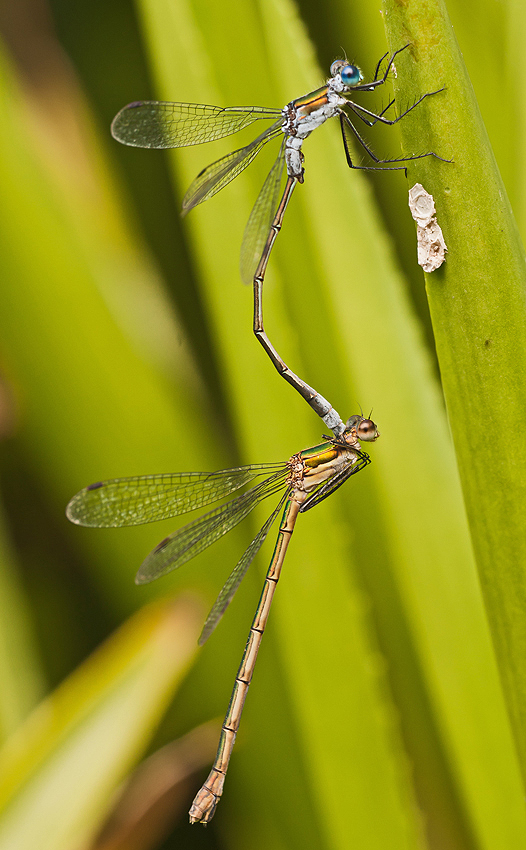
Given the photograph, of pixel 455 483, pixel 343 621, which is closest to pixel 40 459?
pixel 343 621

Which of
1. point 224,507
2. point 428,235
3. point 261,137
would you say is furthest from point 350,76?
point 224,507

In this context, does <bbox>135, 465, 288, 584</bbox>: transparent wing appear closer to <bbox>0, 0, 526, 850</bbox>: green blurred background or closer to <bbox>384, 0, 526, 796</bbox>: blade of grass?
<bbox>0, 0, 526, 850</bbox>: green blurred background

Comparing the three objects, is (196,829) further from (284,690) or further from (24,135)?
(24,135)

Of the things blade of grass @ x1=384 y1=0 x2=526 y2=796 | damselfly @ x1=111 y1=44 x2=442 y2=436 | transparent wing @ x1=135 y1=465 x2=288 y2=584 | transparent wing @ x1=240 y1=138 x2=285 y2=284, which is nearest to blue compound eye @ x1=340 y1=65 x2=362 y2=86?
damselfly @ x1=111 y1=44 x2=442 y2=436

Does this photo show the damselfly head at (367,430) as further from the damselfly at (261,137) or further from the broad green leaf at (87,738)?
the broad green leaf at (87,738)

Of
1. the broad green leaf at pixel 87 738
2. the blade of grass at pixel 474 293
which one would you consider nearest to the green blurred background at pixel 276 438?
the broad green leaf at pixel 87 738

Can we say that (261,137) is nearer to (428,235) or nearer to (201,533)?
(428,235)
